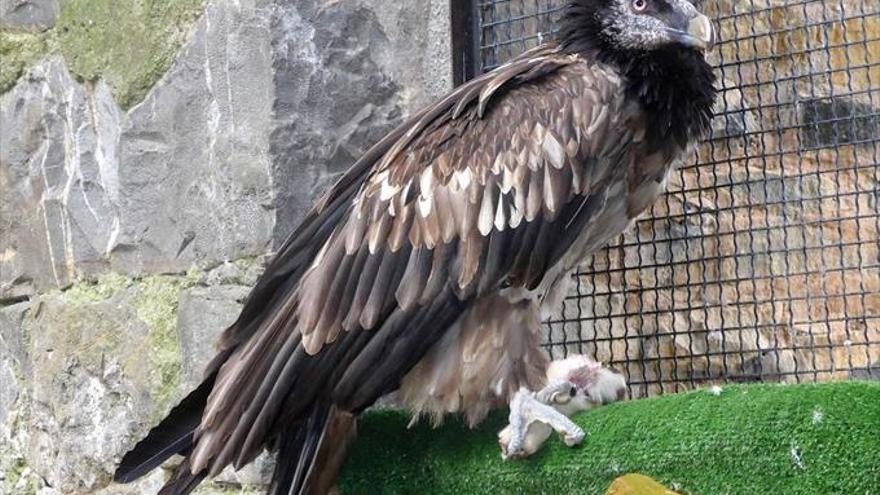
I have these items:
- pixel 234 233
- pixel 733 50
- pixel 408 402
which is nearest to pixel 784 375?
pixel 733 50

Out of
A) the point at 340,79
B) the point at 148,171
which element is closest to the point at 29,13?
the point at 148,171

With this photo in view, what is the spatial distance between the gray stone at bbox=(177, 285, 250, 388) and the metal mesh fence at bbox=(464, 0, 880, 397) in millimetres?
853

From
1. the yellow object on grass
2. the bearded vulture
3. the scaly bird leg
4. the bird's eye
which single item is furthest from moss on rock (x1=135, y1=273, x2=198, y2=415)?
the yellow object on grass

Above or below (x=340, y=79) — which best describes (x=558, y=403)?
below

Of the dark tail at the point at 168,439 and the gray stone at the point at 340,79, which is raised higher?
the gray stone at the point at 340,79

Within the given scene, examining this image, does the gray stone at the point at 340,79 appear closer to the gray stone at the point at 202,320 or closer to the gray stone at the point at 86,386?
the gray stone at the point at 202,320

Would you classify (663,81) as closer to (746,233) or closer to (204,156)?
(746,233)

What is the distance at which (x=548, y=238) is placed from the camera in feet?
10.5

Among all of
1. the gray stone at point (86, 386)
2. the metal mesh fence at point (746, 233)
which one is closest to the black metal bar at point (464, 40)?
the metal mesh fence at point (746, 233)

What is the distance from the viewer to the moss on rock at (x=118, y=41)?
370 cm

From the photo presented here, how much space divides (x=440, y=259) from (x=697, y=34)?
2.40 feet

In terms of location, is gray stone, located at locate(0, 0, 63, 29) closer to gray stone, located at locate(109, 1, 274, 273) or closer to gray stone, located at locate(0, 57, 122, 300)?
gray stone, located at locate(0, 57, 122, 300)

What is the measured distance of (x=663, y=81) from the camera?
329cm

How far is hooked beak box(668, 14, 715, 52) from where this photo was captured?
130 inches
